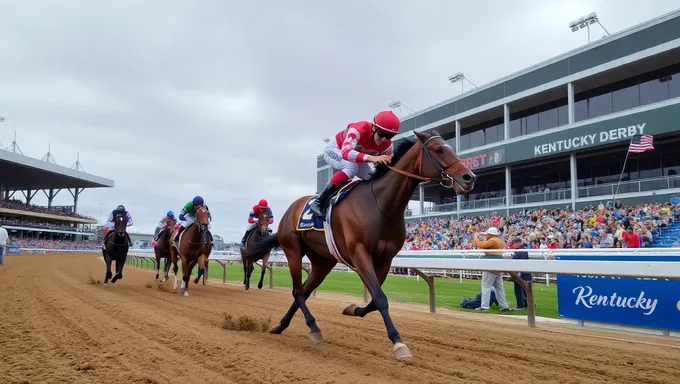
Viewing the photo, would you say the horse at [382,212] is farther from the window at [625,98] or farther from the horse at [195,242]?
the window at [625,98]

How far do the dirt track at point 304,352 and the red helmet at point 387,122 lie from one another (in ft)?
7.15

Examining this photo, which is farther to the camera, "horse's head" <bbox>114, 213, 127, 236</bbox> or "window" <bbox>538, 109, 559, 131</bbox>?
"window" <bbox>538, 109, 559, 131</bbox>

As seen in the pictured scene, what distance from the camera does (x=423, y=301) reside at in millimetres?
9727

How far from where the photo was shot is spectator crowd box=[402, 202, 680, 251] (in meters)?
14.7

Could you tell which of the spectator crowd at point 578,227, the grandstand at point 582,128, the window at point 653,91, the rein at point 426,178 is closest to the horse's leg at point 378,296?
the rein at point 426,178

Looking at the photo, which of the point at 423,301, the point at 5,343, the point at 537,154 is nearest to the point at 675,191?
the point at 537,154

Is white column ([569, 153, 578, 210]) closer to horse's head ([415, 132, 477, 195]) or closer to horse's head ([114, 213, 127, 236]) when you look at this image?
horse's head ([114, 213, 127, 236])

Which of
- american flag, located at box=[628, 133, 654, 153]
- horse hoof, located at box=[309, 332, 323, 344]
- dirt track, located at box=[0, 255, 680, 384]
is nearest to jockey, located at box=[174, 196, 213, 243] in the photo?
dirt track, located at box=[0, 255, 680, 384]

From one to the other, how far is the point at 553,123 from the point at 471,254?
2291 cm

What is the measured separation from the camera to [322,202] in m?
5.13

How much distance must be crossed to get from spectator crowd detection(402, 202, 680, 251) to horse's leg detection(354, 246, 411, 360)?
11005 millimetres

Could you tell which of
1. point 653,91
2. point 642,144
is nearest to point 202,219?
point 642,144

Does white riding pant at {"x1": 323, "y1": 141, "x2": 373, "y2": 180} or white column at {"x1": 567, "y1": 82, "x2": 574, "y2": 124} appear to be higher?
white column at {"x1": 567, "y1": 82, "x2": 574, "y2": 124}

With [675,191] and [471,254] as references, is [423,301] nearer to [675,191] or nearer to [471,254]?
[471,254]
